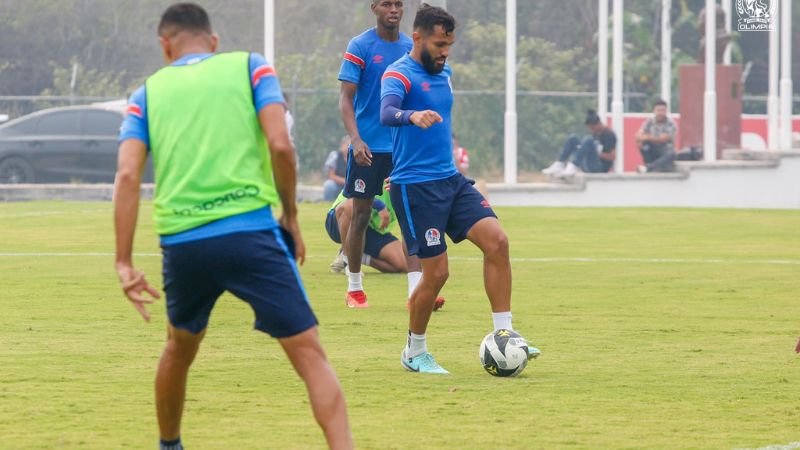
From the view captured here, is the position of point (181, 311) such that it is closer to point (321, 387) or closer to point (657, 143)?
point (321, 387)

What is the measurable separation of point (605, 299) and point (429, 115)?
5.34 meters

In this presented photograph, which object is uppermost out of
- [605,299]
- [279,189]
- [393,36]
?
[393,36]

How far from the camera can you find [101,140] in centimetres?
3334

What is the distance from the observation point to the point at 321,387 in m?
6.15

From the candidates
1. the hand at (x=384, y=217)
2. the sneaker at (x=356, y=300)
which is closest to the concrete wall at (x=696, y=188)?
the hand at (x=384, y=217)

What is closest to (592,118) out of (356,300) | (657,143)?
(657,143)

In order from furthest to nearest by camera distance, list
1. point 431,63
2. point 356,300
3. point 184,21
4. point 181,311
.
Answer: point 356,300 < point 431,63 < point 184,21 < point 181,311

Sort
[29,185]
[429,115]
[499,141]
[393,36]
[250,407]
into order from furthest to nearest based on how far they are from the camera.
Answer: [499,141] < [29,185] < [393,36] < [429,115] < [250,407]

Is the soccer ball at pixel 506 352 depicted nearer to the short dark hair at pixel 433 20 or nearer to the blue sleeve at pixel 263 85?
the short dark hair at pixel 433 20

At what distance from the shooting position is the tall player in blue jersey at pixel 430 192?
9.38 m

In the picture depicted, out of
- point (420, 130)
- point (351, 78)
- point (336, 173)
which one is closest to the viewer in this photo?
point (420, 130)

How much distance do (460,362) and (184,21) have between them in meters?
4.03

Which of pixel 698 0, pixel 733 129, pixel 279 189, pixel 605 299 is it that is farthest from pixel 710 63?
pixel 279 189

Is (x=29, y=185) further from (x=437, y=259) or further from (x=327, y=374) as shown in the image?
(x=327, y=374)
